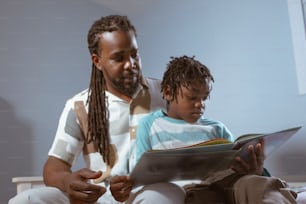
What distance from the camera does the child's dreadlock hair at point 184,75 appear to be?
35.5 inches

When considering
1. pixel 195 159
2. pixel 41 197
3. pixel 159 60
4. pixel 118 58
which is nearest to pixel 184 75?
pixel 118 58

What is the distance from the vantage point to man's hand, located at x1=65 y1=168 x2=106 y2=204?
759 millimetres

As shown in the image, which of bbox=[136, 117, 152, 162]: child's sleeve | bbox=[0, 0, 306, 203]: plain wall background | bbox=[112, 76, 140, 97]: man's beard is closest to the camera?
bbox=[136, 117, 152, 162]: child's sleeve

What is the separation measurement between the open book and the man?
191 mm

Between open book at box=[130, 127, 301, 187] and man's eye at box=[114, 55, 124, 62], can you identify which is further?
man's eye at box=[114, 55, 124, 62]

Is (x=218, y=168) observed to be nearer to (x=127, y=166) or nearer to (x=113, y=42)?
(x=127, y=166)

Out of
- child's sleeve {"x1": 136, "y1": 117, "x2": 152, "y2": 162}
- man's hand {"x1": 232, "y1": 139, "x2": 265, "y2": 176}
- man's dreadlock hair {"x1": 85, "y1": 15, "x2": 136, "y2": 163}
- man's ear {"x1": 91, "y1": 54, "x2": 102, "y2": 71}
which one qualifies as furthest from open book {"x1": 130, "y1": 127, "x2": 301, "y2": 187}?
man's ear {"x1": 91, "y1": 54, "x2": 102, "y2": 71}

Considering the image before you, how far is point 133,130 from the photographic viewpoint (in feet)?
3.11

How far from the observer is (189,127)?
88 centimetres

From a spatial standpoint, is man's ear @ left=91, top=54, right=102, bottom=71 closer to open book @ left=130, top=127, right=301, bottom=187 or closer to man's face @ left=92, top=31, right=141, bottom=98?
man's face @ left=92, top=31, right=141, bottom=98

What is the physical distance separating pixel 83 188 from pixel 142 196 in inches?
5.0

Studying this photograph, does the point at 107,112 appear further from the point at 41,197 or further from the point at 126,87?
the point at 41,197

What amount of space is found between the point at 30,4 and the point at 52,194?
3.26 ft

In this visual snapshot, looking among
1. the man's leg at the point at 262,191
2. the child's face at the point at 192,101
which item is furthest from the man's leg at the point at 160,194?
the child's face at the point at 192,101
